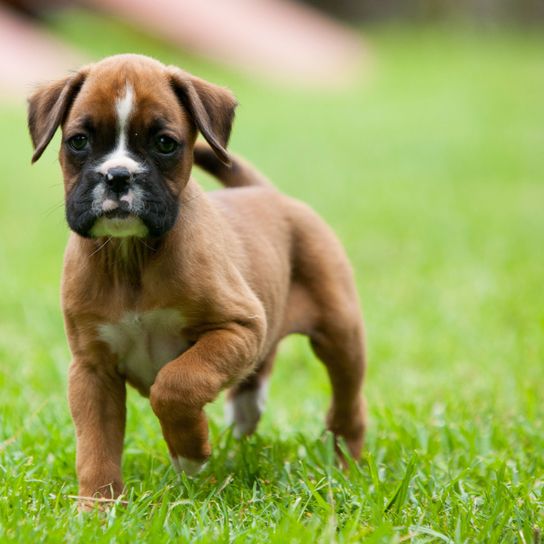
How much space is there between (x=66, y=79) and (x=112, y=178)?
70cm

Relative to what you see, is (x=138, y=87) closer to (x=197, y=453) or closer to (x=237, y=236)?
(x=237, y=236)

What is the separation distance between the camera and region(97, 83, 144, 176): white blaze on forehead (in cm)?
410

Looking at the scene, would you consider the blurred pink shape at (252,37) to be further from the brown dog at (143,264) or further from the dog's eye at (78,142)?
the dog's eye at (78,142)

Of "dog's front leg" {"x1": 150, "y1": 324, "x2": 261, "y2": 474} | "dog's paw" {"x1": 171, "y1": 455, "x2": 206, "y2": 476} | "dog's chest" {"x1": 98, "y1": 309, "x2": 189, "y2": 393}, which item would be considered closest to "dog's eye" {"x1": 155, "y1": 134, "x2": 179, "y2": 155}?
"dog's chest" {"x1": 98, "y1": 309, "x2": 189, "y2": 393}

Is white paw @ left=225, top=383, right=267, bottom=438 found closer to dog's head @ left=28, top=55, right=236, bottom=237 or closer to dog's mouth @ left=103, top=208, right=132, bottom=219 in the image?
dog's head @ left=28, top=55, right=236, bottom=237

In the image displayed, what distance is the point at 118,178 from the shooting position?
405cm

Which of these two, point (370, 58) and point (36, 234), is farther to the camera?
point (370, 58)

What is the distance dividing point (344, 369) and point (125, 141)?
1.89 meters

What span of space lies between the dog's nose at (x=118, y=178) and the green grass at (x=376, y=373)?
1.22 meters

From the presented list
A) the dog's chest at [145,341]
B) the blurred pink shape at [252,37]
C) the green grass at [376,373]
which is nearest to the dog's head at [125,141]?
the dog's chest at [145,341]

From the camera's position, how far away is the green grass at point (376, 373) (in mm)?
4090

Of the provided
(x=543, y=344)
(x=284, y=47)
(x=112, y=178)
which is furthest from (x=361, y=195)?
(x=284, y=47)

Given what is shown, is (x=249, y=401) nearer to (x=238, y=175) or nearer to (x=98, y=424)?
(x=238, y=175)

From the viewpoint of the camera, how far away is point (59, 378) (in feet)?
21.4
